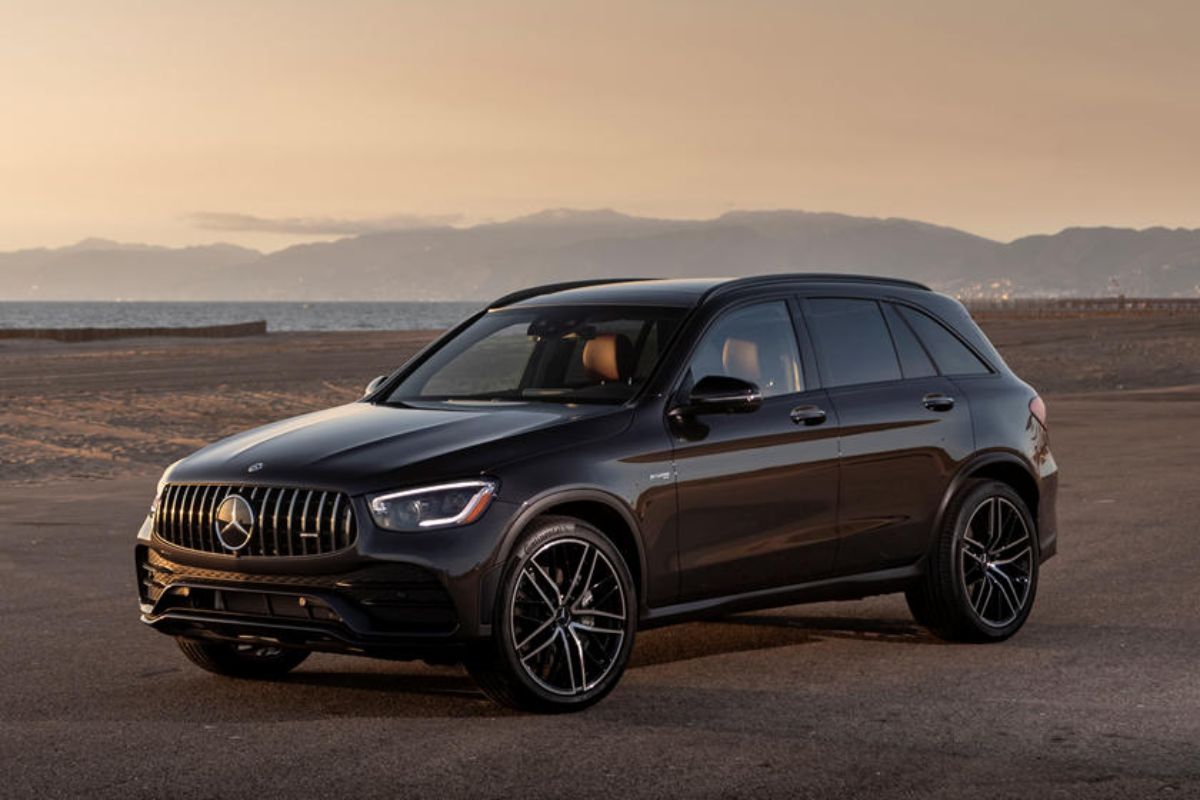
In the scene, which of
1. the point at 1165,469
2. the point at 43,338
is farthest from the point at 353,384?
the point at 43,338

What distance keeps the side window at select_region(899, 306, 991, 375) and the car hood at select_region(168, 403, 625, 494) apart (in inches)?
88.9

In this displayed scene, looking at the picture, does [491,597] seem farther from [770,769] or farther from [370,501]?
[770,769]

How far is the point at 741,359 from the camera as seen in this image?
871cm

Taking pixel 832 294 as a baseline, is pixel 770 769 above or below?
below

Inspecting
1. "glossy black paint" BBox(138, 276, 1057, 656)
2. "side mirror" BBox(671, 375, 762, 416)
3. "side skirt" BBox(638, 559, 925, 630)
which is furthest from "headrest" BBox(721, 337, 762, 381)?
"side skirt" BBox(638, 559, 925, 630)

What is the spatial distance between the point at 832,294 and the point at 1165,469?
10.1 m

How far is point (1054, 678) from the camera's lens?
8516 millimetres

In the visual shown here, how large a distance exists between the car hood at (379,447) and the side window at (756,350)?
0.70 meters

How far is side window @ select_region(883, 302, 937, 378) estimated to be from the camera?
9.52 metres

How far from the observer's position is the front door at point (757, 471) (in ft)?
26.9

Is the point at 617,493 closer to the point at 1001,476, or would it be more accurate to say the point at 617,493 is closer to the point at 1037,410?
the point at 1001,476

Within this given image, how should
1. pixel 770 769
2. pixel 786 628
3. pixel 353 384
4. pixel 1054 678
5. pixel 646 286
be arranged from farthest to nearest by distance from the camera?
pixel 353 384 < pixel 786 628 < pixel 646 286 < pixel 1054 678 < pixel 770 769

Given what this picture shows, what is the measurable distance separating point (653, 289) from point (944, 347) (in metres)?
1.70

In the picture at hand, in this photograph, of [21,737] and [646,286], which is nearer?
[21,737]
